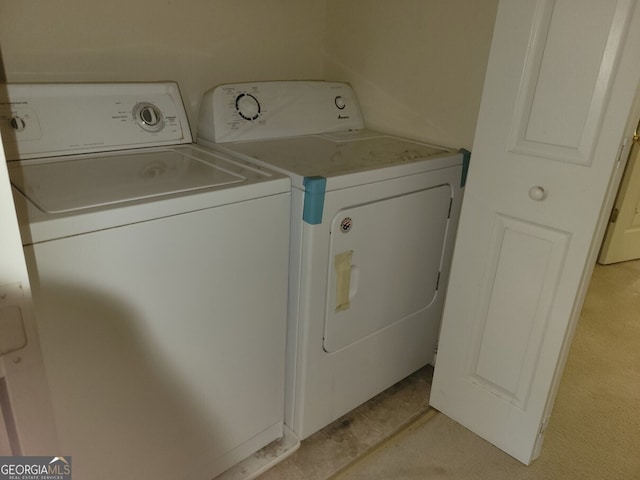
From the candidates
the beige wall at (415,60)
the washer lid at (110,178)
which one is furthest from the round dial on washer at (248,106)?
the beige wall at (415,60)

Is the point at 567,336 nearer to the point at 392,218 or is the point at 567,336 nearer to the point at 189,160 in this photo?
the point at 392,218

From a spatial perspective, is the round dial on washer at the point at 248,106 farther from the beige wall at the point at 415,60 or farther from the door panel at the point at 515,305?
the door panel at the point at 515,305

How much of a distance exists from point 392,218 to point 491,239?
1.03 feet

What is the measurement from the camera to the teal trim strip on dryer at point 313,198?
1258mm

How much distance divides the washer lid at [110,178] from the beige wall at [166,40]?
324 mm

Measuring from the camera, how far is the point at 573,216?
131cm

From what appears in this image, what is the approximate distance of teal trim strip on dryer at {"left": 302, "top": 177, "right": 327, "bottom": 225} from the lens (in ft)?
4.13

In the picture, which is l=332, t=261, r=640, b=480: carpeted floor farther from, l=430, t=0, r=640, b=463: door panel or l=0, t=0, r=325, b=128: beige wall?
l=0, t=0, r=325, b=128: beige wall

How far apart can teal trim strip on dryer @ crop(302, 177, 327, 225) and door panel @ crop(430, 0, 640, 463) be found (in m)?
0.53

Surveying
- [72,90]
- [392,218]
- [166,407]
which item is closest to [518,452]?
[392,218]

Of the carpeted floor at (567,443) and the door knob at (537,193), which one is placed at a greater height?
the door knob at (537,193)

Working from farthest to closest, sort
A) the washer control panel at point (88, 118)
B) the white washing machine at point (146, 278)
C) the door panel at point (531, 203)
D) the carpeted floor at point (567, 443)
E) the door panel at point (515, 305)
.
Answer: the carpeted floor at point (567, 443), the door panel at point (515, 305), the washer control panel at point (88, 118), the door panel at point (531, 203), the white washing machine at point (146, 278)

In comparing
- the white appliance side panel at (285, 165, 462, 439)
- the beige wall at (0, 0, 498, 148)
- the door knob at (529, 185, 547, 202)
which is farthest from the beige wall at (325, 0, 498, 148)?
the door knob at (529, 185, 547, 202)

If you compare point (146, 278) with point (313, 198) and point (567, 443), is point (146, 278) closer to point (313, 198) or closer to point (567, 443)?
point (313, 198)
